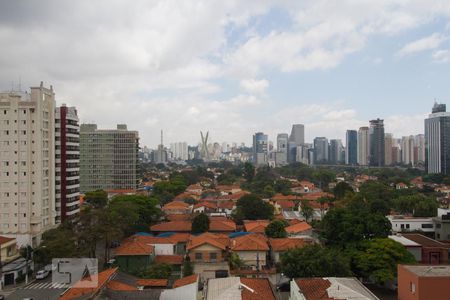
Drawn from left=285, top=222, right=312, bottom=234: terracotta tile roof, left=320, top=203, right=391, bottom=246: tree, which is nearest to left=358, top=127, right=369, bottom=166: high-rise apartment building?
left=285, top=222, right=312, bottom=234: terracotta tile roof

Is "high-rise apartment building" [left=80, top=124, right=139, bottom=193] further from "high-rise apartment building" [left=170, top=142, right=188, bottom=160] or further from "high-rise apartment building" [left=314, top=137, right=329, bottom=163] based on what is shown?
"high-rise apartment building" [left=170, top=142, right=188, bottom=160]

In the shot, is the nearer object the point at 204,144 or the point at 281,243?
the point at 281,243

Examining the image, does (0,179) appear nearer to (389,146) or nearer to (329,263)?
(329,263)

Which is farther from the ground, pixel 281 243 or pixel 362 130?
pixel 362 130

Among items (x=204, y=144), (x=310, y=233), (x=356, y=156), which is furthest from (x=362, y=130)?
(x=310, y=233)

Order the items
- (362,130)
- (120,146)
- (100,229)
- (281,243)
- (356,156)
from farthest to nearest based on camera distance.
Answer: (356,156) < (362,130) < (120,146) < (281,243) < (100,229)

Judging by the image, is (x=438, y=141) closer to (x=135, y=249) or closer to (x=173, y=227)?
(x=173, y=227)

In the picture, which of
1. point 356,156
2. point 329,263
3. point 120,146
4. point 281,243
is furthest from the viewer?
point 356,156

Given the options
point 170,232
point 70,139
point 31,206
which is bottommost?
point 170,232

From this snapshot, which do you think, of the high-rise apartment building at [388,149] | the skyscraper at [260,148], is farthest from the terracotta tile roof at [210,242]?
the skyscraper at [260,148]

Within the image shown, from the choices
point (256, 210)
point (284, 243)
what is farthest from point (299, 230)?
point (256, 210)
